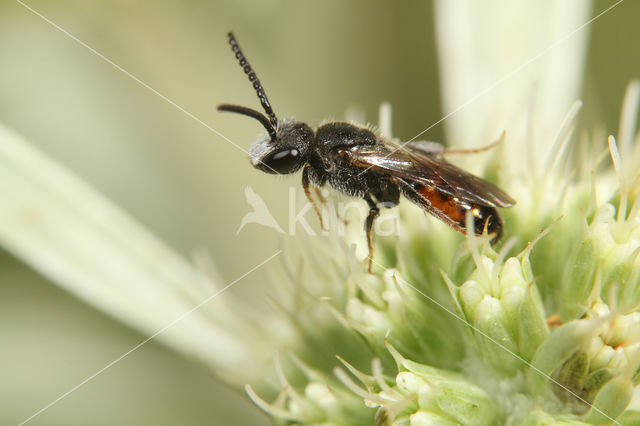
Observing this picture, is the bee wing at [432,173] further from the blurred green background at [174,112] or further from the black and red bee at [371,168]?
the blurred green background at [174,112]

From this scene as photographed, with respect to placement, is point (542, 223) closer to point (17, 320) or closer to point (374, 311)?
point (374, 311)

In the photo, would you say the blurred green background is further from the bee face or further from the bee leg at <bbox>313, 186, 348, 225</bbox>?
the bee face

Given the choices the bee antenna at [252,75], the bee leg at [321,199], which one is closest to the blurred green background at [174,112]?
the bee leg at [321,199]

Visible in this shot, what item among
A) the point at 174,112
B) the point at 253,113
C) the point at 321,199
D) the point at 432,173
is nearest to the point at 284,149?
the point at 253,113

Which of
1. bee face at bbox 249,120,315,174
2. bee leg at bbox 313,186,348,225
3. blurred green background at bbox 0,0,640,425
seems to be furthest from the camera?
blurred green background at bbox 0,0,640,425

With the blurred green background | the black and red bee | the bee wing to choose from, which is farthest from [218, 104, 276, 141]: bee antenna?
the blurred green background

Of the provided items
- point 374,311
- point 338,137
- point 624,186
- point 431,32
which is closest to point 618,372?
point 624,186

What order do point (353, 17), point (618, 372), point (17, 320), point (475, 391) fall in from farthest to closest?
1. point (353, 17)
2. point (17, 320)
3. point (475, 391)
4. point (618, 372)

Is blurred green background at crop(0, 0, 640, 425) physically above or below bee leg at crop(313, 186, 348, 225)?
above
